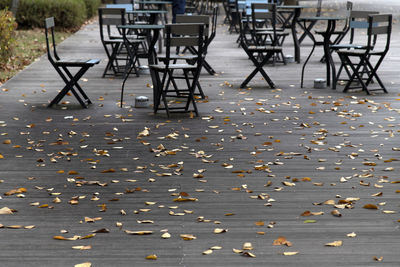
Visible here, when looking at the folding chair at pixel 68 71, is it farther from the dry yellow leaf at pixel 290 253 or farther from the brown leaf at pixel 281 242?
the dry yellow leaf at pixel 290 253

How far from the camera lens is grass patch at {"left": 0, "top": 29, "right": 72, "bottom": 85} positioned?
1328 centimetres

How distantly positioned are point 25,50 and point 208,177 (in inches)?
412

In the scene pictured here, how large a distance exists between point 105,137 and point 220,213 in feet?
9.50

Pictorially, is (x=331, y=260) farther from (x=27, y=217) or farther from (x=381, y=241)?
(x=27, y=217)

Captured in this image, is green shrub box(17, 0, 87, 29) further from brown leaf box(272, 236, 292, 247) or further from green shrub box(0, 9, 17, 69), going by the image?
brown leaf box(272, 236, 292, 247)

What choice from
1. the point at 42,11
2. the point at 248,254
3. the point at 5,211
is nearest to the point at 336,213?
the point at 248,254

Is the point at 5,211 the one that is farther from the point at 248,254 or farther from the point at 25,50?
the point at 25,50

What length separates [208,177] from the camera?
6352 millimetres

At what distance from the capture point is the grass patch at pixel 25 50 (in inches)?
523

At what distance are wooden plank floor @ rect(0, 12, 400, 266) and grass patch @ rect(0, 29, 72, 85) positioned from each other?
2470mm

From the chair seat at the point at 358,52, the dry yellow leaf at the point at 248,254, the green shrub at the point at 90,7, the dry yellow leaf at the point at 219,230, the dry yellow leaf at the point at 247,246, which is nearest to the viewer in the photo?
the dry yellow leaf at the point at 248,254

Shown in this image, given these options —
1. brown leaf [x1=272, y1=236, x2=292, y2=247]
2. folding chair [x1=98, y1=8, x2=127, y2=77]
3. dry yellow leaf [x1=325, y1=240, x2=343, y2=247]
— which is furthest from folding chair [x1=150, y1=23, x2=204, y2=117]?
dry yellow leaf [x1=325, y1=240, x2=343, y2=247]

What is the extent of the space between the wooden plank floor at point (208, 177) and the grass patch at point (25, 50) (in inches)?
97.2

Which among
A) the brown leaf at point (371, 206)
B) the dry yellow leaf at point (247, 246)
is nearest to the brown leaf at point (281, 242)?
the dry yellow leaf at point (247, 246)
